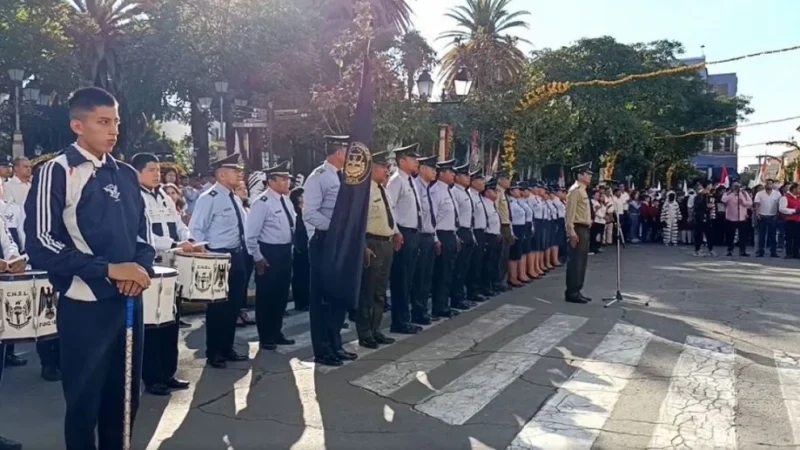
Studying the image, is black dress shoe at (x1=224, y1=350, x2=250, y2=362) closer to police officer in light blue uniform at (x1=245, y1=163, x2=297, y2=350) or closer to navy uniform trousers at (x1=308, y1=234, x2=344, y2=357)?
police officer in light blue uniform at (x1=245, y1=163, x2=297, y2=350)

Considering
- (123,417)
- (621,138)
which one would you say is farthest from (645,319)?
(621,138)

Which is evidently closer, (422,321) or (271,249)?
(271,249)

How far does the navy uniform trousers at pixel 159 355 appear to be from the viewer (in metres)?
6.86

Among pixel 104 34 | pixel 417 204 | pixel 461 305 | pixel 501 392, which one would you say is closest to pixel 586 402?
pixel 501 392

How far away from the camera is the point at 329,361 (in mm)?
7820

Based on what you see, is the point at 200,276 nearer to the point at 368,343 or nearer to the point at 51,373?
the point at 51,373

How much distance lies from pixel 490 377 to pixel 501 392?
510 millimetres

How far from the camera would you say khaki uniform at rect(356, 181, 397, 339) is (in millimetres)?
8570

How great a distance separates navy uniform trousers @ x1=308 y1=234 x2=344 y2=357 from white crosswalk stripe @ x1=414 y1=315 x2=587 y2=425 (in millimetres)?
1467

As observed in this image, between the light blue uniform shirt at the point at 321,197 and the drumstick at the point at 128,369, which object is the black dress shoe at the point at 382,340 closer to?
the light blue uniform shirt at the point at 321,197

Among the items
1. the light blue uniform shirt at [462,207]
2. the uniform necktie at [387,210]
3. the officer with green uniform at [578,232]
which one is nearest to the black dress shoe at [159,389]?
the uniform necktie at [387,210]

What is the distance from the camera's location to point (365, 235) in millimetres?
8133

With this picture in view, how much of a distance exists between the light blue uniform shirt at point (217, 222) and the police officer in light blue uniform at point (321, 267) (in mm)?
749

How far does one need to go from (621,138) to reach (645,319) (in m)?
25.6
